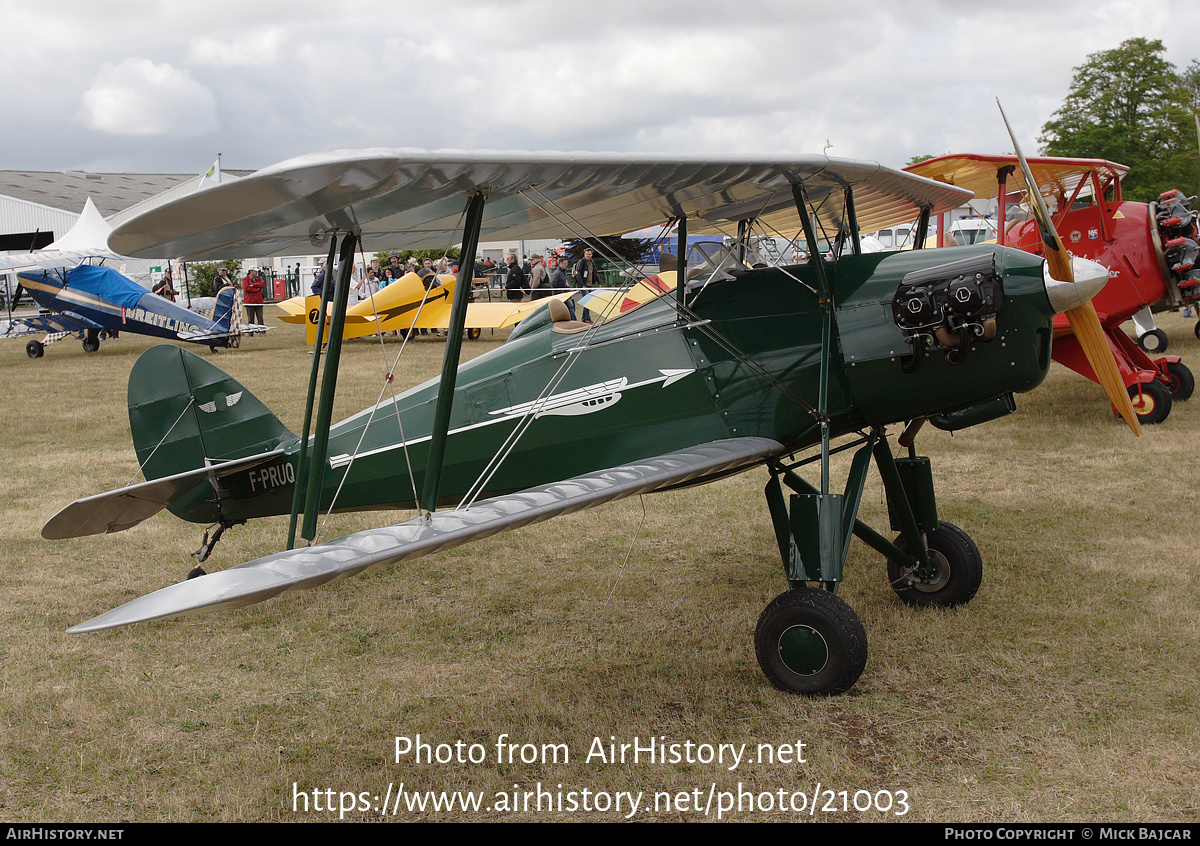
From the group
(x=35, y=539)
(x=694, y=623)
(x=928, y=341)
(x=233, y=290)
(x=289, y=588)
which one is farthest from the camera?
(x=233, y=290)

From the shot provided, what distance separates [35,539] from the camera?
6.32 m

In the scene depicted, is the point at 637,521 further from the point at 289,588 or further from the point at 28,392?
the point at 28,392

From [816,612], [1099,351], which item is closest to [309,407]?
[816,612]

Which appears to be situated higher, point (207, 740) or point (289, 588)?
point (289, 588)

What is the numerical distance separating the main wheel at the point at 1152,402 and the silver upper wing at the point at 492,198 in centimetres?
475

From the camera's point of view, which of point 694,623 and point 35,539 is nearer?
point 694,623

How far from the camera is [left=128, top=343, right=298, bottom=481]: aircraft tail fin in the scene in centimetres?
521

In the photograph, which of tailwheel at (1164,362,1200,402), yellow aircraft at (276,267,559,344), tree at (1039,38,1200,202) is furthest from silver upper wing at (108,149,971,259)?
tree at (1039,38,1200,202)

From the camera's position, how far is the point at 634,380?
→ 447 cm

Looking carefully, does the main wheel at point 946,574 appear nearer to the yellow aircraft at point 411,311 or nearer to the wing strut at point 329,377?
the wing strut at point 329,377

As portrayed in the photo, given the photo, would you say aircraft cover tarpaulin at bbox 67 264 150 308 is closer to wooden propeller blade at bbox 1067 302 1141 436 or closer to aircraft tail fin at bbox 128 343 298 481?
aircraft tail fin at bbox 128 343 298 481

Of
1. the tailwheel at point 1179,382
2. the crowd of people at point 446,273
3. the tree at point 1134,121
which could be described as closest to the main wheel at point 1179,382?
the tailwheel at point 1179,382

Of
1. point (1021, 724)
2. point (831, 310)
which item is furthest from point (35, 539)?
point (1021, 724)

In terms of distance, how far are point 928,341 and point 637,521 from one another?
3.16 m
